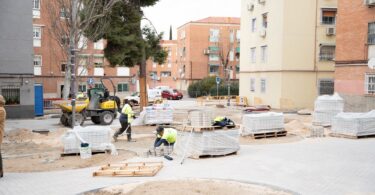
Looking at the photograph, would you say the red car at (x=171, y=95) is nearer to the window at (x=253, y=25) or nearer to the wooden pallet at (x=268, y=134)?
the window at (x=253, y=25)

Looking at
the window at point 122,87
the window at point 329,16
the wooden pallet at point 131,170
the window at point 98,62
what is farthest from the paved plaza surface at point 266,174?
the window at point 122,87

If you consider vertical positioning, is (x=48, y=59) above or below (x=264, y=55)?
below

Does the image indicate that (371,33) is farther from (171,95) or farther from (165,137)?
(171,95)

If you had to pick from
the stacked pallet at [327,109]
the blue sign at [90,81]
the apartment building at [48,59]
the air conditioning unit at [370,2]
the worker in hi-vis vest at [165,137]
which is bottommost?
the worker in hi-vis vest at [165,137]

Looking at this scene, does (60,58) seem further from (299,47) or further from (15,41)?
(299,47)

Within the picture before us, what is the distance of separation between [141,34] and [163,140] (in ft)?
51.4

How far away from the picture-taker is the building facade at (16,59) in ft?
85.1

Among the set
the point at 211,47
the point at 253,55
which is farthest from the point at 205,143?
the point at 211,47

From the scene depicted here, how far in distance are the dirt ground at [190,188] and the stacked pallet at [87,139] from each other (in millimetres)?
4151

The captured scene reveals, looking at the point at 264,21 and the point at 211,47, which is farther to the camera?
the point at 211,47

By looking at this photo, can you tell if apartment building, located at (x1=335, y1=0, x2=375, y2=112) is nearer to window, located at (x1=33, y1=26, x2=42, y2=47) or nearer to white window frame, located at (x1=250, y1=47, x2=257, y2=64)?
white window frame, located at (x1=250, y1=47, x2=257, y2=64)

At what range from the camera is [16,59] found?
26.3m

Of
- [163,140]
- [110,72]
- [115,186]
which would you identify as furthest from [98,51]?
[115,186]

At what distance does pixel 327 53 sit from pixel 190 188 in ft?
92.1
